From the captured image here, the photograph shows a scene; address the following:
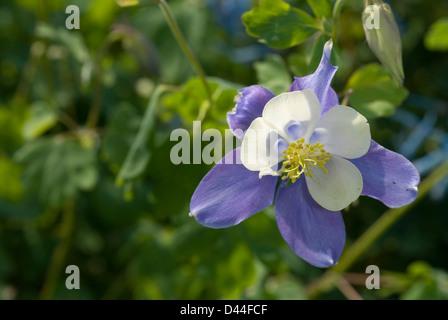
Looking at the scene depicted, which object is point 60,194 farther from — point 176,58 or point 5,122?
point 176,58

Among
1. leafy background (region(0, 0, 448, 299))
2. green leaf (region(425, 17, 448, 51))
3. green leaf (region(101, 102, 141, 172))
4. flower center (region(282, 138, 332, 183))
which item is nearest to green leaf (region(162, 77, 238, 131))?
leafy background (region(0, 0, 448, 299))

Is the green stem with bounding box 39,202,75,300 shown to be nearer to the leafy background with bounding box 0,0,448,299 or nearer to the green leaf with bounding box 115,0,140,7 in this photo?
the leafy background with bounding box 0,0,448,299

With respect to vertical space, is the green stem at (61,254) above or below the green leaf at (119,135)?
below

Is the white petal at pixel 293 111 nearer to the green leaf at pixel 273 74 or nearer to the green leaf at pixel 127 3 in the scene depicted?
the green leaf at pixel 273 74

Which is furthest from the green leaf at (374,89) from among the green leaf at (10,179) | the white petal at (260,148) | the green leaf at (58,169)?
the green leaf at (10,179)

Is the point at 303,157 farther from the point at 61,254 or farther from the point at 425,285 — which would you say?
the point at 61,254

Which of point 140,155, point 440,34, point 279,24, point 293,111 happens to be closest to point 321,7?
point 279,24
